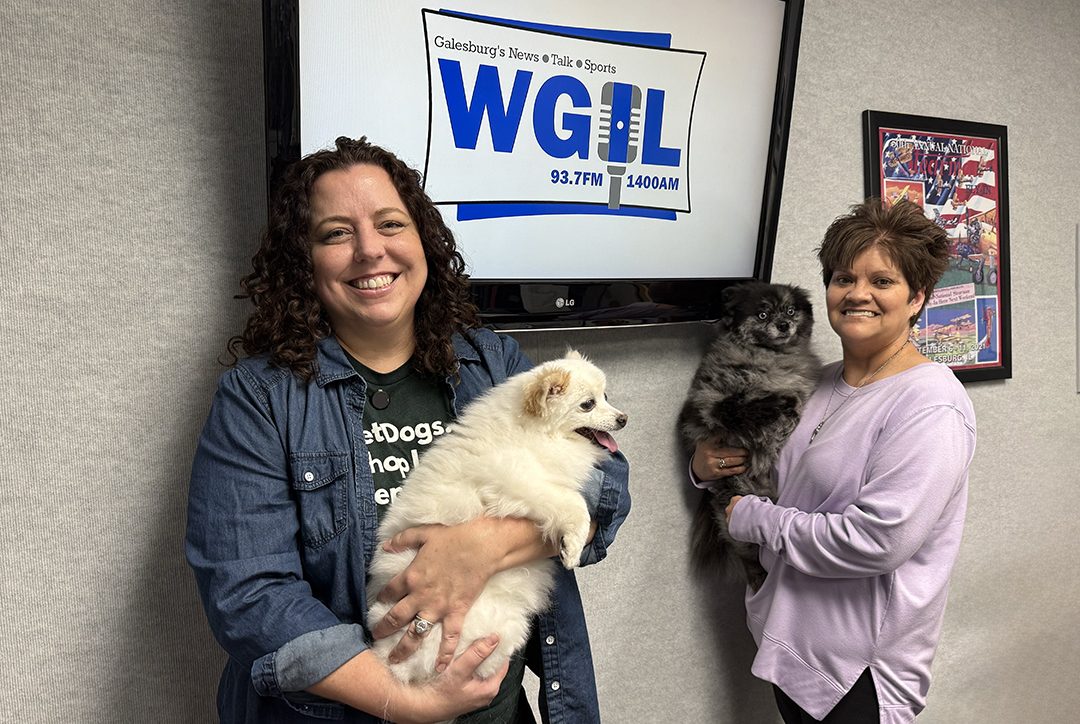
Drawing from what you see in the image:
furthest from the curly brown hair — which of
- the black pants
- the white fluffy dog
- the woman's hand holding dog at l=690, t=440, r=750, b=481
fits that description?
A: the black pants

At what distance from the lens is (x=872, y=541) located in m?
1.74

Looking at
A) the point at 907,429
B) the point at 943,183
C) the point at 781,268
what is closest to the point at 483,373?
the point at 907,429

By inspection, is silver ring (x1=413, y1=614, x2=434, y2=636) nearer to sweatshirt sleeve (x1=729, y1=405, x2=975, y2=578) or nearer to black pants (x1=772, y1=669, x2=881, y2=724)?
sweatshirt sleeve (x1=729, y1=405, x2=975, y2=578)

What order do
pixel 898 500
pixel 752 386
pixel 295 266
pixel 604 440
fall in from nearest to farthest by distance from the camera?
pixel 295 266
pixel 604 440
pixel 898 500
pixel 752 386

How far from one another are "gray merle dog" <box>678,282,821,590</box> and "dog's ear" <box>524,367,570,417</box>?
89 centimetres

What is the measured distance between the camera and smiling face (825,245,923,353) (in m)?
1.90

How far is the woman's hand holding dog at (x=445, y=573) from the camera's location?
1253 mm

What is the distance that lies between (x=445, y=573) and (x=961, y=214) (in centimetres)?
260

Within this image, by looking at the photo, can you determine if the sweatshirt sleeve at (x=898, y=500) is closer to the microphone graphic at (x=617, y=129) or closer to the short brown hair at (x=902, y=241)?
the short brown hair at (x=902, y=241)

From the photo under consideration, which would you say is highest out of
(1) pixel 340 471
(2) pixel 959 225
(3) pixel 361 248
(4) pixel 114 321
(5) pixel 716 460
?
(2) pixel 959 225

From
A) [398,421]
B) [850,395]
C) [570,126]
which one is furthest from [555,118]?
[850,395]

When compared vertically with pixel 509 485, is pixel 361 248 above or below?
above

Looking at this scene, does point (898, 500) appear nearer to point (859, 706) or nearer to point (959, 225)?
point (859, 706)

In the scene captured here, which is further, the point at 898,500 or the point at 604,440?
the point at 898,500
